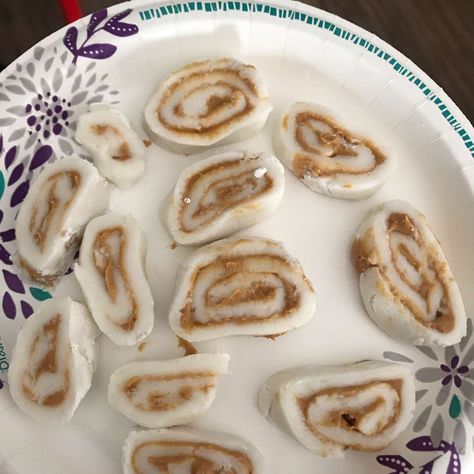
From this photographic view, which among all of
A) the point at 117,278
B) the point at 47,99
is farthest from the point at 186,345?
the point at 47,99

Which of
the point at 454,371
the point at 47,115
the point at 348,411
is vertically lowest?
the point at 348,411

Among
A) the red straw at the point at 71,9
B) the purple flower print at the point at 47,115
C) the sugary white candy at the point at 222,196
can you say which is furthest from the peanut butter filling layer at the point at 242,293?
the red straw at the point at 71,9

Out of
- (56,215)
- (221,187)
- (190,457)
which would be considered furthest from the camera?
(221,187)

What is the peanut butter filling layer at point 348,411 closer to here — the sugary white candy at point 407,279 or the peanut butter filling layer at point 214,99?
the sugary white candy at point 407,279

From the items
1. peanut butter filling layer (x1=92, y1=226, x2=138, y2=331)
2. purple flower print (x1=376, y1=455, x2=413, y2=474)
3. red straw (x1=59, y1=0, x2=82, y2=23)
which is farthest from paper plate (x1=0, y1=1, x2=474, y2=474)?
red straw (x1=59, y1=0, x2=82, y2=23)

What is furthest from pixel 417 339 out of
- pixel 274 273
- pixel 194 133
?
pixel 194 133

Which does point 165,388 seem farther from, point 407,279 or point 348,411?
point 407,279
